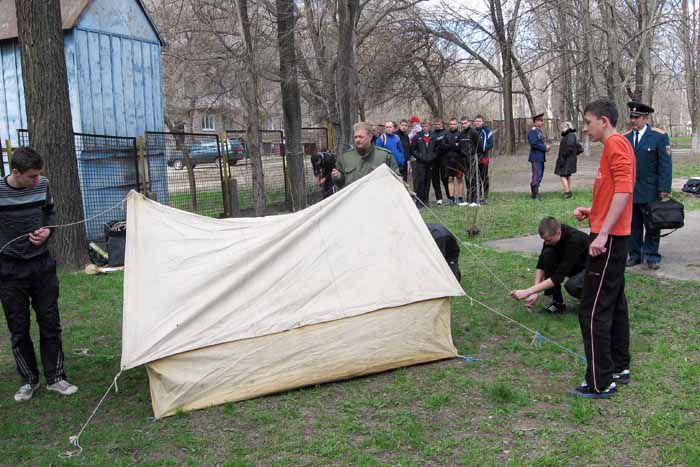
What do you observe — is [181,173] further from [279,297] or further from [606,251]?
[606,251]

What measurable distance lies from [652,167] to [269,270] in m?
4.95

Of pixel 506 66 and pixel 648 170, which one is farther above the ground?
pixel 506 66

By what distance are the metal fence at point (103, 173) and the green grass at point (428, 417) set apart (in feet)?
18.7

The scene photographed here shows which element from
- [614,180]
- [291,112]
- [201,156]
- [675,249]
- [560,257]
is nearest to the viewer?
[614,180]

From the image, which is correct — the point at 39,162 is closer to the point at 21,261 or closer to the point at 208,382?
the point at 21,261

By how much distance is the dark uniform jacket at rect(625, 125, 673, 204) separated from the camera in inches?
296

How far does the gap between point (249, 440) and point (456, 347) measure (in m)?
2.14

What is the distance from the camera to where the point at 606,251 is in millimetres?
4230

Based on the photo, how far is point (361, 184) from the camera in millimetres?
5312

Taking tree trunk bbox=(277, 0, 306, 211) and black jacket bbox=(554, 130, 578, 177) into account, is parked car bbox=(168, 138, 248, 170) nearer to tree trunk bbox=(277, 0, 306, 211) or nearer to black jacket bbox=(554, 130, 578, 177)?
tree trunk bbox=(277, 0, 306, 211)

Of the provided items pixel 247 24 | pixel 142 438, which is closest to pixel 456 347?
pixel 142 438

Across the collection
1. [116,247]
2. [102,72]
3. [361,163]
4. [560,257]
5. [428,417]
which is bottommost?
[428,417]

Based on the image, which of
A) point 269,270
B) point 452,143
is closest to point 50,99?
point 269,270

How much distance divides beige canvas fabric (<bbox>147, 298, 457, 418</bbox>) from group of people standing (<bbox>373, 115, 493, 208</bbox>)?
7.95 m
